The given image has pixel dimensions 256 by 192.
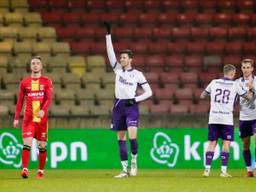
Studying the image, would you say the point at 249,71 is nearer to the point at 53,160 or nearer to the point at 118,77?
the point at 118,77

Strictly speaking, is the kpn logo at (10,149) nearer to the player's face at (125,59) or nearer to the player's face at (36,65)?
the player's face at (36,65)

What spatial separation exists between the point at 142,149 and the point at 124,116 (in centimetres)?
317

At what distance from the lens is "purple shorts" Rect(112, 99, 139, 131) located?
1243 cm

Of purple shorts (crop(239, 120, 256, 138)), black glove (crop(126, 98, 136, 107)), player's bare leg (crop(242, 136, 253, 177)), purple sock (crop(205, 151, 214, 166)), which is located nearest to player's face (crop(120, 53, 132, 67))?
black glove (crop(126, 98, 136, 107))

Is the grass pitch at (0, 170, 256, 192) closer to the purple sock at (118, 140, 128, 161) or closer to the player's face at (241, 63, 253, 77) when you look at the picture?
the purple sock at (118, 140, 128, 161)

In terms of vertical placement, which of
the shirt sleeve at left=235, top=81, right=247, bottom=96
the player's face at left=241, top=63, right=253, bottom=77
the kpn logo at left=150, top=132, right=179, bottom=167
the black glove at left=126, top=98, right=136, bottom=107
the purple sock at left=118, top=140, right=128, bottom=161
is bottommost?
the kpn logo at left=150, top=132, right=179, bottom=167

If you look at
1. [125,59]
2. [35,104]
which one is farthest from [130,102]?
[35,104]

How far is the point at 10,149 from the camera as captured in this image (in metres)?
15.3

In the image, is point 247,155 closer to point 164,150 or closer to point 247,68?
point 247,68

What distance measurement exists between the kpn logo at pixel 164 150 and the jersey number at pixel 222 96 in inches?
118

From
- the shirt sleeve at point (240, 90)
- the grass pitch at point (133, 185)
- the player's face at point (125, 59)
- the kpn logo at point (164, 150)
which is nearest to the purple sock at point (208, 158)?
the grass pitch at point (133, 185)

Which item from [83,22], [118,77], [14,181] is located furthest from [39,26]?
[14,181]

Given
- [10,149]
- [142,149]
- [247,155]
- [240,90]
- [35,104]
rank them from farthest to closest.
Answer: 1. [142,149]
2. [10,149]
3. [247,155]
4. [240,90]
5. [35,104]

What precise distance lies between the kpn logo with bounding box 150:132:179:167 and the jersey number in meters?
2.99
